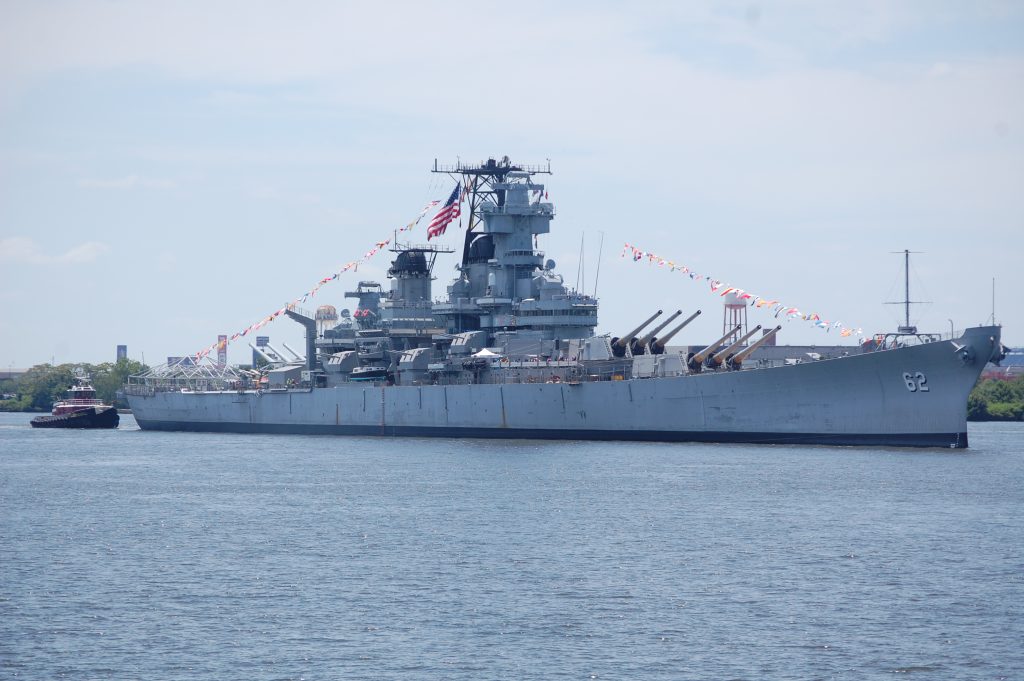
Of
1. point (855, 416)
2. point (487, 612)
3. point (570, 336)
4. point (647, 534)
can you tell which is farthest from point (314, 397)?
point (487, 612)

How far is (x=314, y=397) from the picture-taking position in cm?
6844

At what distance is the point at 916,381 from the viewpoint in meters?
44.9

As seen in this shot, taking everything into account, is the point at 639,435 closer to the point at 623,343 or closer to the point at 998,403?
the point at 623,343

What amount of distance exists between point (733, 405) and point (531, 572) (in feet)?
83.3

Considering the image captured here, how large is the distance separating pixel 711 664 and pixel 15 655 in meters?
10.1

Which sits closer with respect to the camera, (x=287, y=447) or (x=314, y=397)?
(x=287, y=447)

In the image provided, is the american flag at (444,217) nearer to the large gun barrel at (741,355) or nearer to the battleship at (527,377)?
the battleship at (527,377)

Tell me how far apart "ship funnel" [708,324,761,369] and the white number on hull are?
291 inches

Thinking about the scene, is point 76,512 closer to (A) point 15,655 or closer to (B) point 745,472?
(A) point 15,655

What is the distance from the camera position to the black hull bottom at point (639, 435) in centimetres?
4600

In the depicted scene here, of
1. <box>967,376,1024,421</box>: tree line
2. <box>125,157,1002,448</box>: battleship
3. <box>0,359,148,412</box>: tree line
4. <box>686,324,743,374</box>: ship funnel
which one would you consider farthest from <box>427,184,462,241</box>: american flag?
<box>0,359,148,412</box>: tree line

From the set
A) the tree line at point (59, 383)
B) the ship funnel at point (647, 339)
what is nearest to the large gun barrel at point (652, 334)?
the ship funnel at point (647, 339)

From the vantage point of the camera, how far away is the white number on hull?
4478 centimetres

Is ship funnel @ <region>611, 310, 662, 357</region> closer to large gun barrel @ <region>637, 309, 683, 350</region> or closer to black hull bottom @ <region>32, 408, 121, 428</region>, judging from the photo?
large gun barrel @ <region>637, 309, 683, 350</region>
